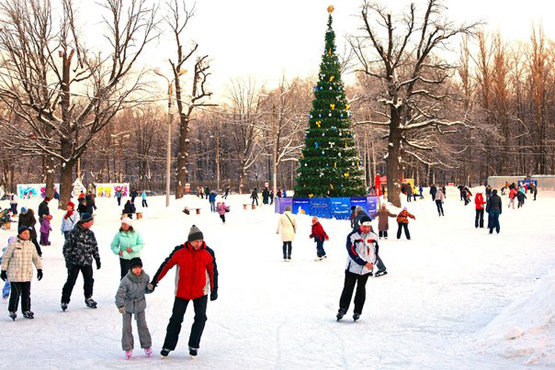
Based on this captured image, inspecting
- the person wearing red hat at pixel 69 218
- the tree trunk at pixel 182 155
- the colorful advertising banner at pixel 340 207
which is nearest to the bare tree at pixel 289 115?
the tree trunk at pixel 182 155

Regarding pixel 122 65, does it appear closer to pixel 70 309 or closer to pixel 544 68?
pixel 70 309

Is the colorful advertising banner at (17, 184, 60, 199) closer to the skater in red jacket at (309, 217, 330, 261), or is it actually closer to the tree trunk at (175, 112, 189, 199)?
the tree trunk at (175, 112, 189, 199)

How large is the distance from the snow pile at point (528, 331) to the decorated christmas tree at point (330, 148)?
23.3 meters

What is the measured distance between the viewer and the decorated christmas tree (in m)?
31.0

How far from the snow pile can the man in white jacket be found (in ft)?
5.89

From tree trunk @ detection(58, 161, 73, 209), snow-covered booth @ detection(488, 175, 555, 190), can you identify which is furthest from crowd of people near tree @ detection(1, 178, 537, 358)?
snow-covered booth @ detection(488, 175, 555, 190)

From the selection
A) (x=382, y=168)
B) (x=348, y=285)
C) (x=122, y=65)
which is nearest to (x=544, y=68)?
(x=382, y=168)

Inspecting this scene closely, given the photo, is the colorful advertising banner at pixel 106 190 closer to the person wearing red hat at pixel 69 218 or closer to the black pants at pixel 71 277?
the person wearing red hat at pixel 69 218

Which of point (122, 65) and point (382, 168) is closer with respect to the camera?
point (122, 65)

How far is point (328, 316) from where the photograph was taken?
31.1 feet

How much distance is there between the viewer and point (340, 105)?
106 feet

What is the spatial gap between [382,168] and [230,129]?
2531cm

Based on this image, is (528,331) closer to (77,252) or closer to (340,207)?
(77,252)

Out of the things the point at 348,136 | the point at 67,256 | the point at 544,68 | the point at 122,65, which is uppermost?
the point at 544,68
